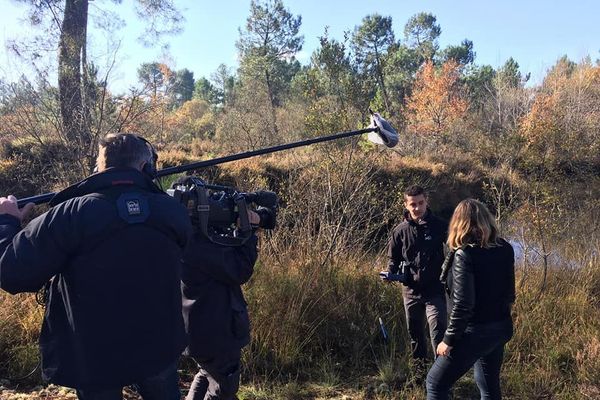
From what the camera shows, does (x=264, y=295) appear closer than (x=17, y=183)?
Yes

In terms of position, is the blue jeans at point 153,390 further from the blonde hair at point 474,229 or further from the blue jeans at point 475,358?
the blonde hair at point 474,229

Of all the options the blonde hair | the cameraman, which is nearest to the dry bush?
the cameraman

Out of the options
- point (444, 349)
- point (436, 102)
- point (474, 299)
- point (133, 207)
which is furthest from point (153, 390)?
point (436, 102)

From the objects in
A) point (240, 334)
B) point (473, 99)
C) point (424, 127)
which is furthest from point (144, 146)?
point (473, 99)

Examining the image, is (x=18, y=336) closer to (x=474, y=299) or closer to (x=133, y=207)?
(x=133, y=207)

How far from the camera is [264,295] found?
4.70 meters

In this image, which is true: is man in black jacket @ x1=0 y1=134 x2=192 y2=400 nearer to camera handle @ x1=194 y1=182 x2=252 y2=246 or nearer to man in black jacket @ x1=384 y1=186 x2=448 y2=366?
camera handle @ x1=194 y1=182 x2=252 y2=246

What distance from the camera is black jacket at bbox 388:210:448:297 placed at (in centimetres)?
420

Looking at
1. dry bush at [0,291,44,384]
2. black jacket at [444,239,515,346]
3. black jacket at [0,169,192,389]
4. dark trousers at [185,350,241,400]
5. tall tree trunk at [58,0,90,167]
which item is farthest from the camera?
tall tree trunk at [58,0,90,167]

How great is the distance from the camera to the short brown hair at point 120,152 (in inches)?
84.4

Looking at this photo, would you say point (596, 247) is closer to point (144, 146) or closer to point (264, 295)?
point (264, 295)

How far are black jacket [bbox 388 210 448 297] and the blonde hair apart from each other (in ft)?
3.71

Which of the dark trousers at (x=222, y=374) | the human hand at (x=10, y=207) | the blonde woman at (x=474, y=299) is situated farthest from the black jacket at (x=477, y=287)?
the human hand at (x=10, y=207)

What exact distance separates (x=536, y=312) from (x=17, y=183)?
11.8 meters
